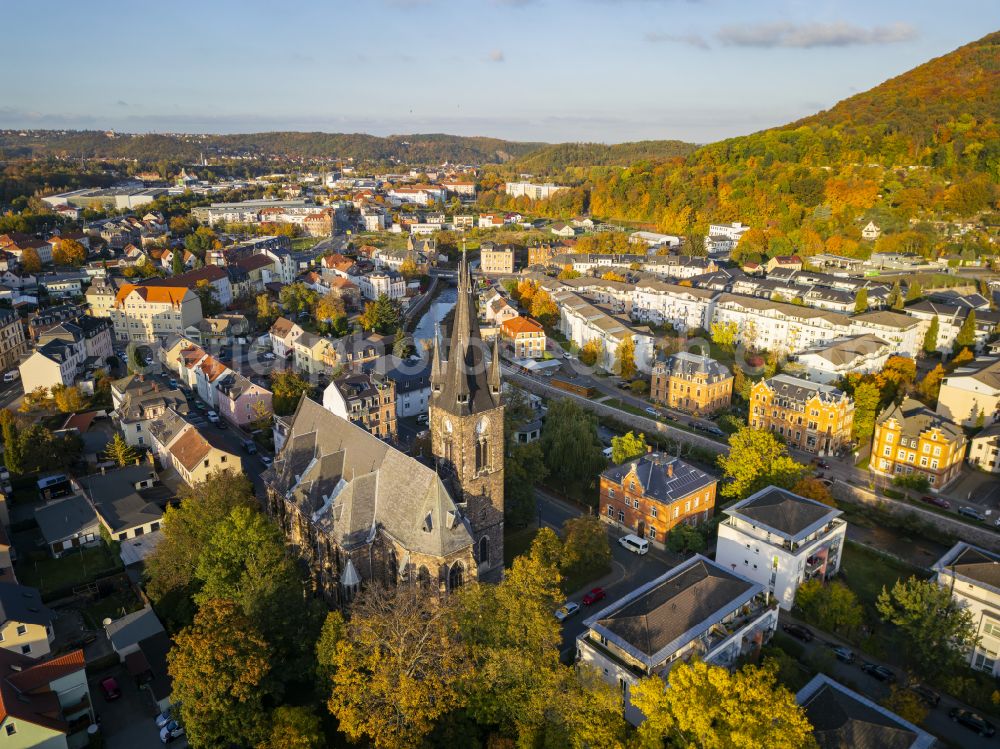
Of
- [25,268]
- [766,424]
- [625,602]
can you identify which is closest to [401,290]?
[25,268]

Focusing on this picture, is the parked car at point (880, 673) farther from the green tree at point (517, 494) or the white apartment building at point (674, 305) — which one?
the white apartment building at point (674, 305)

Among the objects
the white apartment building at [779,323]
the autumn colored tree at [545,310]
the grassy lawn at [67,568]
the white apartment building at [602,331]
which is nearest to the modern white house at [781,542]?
the white apartment building at [602,331]

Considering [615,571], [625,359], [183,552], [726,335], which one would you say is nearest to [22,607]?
[183,552]

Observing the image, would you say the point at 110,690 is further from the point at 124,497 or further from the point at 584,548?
the point at 584,548

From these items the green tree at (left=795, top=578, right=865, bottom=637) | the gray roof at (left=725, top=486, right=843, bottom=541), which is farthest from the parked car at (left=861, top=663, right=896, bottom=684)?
the gray roof at (left=725, top=486, right=843, bottom=541)

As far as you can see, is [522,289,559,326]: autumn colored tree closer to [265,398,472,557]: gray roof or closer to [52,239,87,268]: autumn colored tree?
[265,398,472,557]: gray roof

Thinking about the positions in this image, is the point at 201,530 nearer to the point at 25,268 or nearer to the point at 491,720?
the point at 491,720
